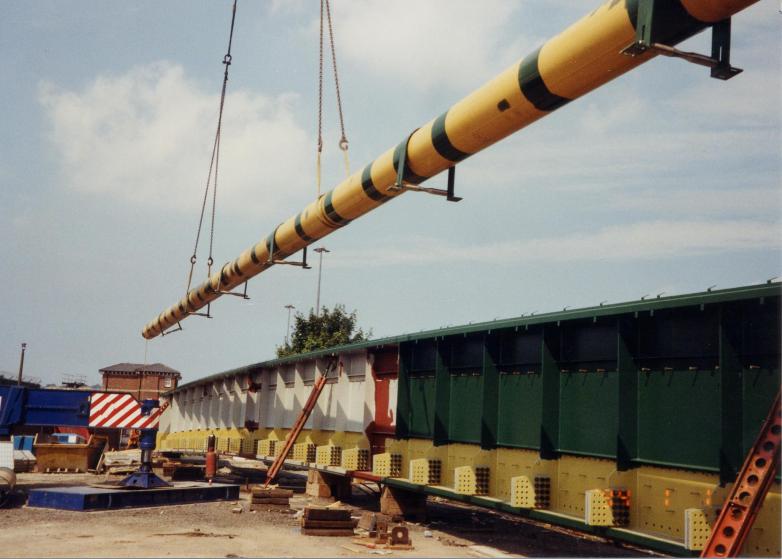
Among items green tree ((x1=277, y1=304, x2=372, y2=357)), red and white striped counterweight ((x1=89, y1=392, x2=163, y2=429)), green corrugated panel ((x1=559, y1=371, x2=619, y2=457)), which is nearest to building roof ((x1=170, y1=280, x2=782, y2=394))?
green corrugated panel ((x1=559, y1=371, x2=619, y2=457))

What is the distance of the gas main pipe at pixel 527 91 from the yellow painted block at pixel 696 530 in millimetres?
4575

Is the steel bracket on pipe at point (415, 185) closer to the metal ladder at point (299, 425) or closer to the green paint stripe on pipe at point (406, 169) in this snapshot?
the green paint stripe on pipe at point (406, 169)

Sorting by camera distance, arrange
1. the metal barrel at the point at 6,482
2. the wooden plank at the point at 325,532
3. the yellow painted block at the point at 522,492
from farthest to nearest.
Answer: the metal barrel at the point at 6,482, the wooden plank at the point at 325,532, the yellow painted block at the point at 522,492

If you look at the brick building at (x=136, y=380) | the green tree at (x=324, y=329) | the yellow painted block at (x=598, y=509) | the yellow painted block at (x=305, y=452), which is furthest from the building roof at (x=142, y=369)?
the yellow painted block at (x=598, y=509)

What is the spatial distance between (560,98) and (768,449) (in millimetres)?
4097

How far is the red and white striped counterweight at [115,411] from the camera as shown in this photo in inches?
672

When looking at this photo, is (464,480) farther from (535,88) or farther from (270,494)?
(535,88)

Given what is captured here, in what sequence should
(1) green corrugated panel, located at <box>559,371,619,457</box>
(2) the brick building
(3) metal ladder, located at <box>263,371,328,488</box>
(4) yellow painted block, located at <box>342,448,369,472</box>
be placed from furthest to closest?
(2) the brick building
(3) metal ladder, located at <box>263,371,328,488</box>
(4) yellow painted block, located at <box>342,448,369,472</box>
(1) green corrugated panel, located at <box>559,371,619,457</box>

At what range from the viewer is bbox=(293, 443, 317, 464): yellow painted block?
18766mm

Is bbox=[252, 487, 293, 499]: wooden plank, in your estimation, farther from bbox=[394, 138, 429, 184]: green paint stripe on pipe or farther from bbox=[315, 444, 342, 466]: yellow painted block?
bbox=[394, 138, 429, 184]: green paint stripe on pipe

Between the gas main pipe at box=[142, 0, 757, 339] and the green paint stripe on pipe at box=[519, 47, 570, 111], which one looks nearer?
the gas main pipe at box=[142, 0, 757, 339]

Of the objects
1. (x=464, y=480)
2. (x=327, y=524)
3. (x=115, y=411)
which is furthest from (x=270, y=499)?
(x=464, y=480)

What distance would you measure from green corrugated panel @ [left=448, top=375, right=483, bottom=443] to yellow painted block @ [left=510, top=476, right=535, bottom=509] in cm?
179

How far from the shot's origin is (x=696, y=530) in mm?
7910
